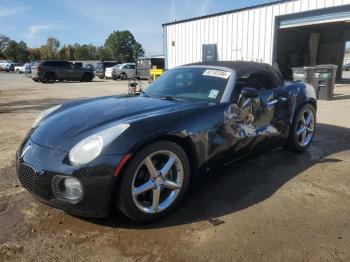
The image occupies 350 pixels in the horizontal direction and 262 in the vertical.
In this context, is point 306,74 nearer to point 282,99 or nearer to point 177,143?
point 282,99

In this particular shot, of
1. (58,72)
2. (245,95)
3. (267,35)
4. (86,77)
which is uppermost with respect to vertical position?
(267,35)

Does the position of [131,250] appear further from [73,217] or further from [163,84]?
[163,84]

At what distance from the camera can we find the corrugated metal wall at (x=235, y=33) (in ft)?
51.6

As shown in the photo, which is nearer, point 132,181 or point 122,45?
point 132,181

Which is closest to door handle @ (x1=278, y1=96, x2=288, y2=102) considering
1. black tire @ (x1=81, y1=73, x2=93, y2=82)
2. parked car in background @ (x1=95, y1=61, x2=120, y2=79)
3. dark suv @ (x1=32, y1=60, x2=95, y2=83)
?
dark suv @ (x1=32, y1=60, x2=95, y2=83)

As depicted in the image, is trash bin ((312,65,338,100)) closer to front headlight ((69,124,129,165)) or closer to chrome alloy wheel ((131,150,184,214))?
chrome alloy wheel ((131,150,184,214))

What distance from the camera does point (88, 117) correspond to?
3.29 meters

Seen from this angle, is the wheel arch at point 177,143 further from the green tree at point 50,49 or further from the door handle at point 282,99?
the green tree at point 50,49

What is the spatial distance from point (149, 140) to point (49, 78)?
24103mm

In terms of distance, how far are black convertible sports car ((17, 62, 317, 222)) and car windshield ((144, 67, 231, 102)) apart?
0.01m

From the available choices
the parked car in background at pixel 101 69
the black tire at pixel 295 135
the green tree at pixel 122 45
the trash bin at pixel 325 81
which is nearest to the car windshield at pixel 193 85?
the black tire at pixel 295 135

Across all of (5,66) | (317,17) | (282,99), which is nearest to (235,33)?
(317,17)

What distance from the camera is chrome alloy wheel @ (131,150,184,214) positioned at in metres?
2.95

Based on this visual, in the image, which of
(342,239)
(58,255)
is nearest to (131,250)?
(58,255)
